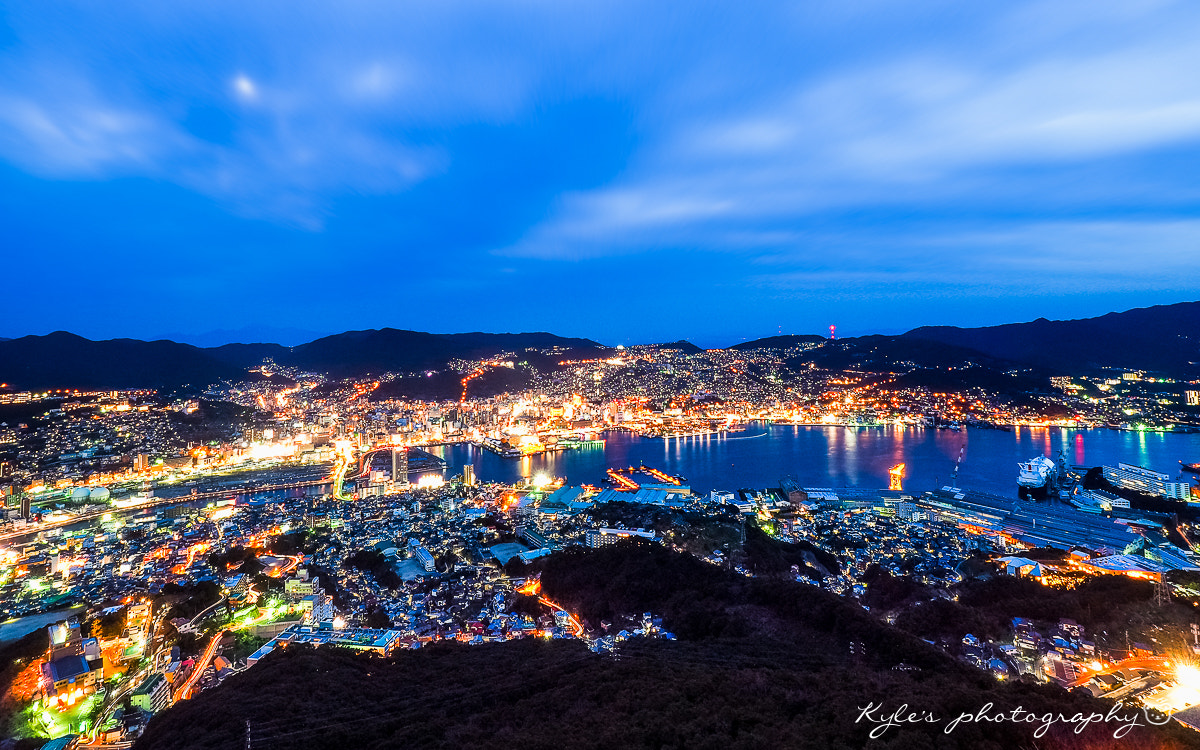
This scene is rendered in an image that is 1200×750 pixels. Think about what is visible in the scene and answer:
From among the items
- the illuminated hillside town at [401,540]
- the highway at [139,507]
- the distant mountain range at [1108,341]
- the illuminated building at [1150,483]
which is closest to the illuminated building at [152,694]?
the illuminated hillside town at [401,540]

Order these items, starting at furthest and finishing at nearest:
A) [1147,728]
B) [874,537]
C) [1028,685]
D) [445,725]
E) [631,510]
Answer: [631,510] → [874,537] → [445,725] → [1028,685] → [1147,728]

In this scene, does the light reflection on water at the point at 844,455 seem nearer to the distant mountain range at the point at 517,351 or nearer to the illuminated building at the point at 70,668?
the illuminated building at the point at 70,668

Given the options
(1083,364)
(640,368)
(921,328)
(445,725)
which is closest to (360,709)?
(445,725)

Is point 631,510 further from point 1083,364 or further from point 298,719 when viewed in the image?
point 1083,364

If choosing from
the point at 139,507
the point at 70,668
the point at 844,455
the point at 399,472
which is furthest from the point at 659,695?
the point at 844,455

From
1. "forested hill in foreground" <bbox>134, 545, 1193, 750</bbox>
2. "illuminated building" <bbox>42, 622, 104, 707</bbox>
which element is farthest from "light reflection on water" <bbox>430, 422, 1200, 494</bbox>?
"illuminated building" <bbox>42, 622, 104, 707</bbox>

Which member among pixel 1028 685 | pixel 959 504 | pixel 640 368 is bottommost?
pixel 959 504

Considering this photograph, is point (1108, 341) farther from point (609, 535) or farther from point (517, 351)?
point (609, 535)
